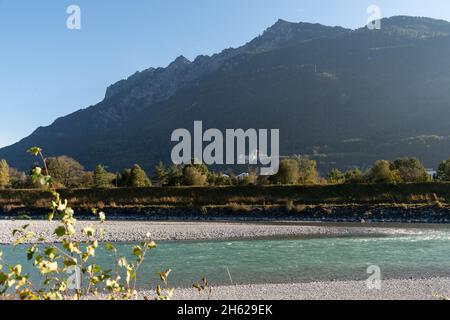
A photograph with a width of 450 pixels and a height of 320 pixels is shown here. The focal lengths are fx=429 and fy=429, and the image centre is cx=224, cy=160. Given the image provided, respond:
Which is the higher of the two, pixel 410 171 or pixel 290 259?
pixel 410 171

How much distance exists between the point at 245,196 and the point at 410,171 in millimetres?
27701

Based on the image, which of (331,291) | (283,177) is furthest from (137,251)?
(283,177)

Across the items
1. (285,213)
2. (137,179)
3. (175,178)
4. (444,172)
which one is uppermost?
(444,172)

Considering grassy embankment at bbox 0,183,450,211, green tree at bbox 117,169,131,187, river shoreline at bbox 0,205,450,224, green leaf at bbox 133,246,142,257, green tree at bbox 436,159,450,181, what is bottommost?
river shoreline at bbox 0,205,450,224

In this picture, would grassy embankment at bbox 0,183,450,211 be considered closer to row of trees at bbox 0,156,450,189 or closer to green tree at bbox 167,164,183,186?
row of trees at bbox 0,156,450,189

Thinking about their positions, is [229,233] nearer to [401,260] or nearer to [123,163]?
[401,260]

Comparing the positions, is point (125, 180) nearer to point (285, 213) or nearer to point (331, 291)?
point (285, 213)

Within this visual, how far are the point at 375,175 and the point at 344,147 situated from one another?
3998 inches

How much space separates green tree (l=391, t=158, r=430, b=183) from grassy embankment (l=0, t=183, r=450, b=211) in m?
8.24

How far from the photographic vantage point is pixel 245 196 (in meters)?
64.4

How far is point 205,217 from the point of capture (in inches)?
2244

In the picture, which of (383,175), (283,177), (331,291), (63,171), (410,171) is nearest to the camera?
(331,291)

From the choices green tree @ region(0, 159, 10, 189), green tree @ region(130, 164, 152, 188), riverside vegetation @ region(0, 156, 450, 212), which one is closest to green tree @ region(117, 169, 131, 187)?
riverside vegetation @ region(0, 156, 450, 212)

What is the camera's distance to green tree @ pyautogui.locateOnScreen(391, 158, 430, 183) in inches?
2675
